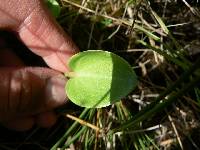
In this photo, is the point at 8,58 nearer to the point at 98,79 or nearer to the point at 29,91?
the point at 29,91

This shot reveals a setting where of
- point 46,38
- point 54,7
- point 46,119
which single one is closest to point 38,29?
point 46,38

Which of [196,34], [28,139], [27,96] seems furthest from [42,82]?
[196,34]

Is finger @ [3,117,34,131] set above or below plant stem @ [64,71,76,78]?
below

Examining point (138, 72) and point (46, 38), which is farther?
point (138, 72)

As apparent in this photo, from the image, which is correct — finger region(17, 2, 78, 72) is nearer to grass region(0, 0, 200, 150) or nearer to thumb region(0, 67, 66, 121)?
thumb region(0, 67, 66, 121)

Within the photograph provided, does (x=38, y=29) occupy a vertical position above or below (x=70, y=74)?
above

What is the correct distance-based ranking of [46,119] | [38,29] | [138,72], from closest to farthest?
[38,29], [46,119], [138,72]

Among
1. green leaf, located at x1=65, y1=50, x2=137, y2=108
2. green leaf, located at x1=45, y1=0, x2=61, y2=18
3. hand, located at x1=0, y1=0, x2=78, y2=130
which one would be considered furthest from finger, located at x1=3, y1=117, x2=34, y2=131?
green leaf, located at x1=45, y1=0, x2=61, y2=18
